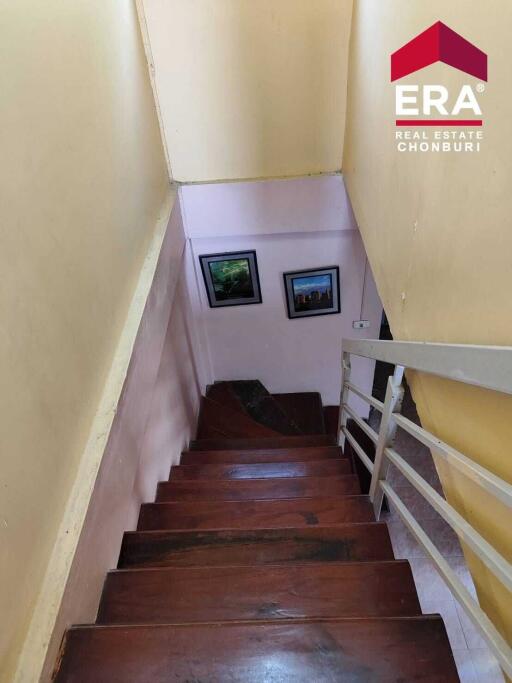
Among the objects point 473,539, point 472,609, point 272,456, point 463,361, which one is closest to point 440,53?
point 463,361

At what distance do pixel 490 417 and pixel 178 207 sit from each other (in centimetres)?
274

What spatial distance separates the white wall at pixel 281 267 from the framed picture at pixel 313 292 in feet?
0.20

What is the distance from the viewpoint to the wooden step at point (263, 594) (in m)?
1.33

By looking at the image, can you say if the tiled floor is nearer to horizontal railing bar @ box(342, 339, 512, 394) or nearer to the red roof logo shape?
horizontal railing bar @ box(342, 339, 512, 394)

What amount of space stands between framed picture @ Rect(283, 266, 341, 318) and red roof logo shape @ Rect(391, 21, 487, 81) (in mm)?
2221

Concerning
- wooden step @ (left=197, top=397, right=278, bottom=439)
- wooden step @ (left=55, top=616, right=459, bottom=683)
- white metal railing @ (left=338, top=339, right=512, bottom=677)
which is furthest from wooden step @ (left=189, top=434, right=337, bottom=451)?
wooden step @ (left=55, top=616, right=459, bottom=683)

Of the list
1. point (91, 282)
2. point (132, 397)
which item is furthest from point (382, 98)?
point (132, 397)

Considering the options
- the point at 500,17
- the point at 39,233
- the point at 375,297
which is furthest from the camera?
the point at 375,297

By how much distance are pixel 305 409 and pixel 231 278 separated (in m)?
1.64

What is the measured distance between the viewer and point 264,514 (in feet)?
6.37

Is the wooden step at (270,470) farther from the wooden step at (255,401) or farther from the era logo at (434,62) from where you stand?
the era logo at (434,62)

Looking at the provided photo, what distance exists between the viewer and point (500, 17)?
0.95 m

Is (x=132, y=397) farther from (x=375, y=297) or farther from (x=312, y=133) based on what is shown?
(x=375, y=297)

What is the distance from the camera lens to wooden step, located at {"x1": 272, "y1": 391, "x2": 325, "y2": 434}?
14.4 ft
